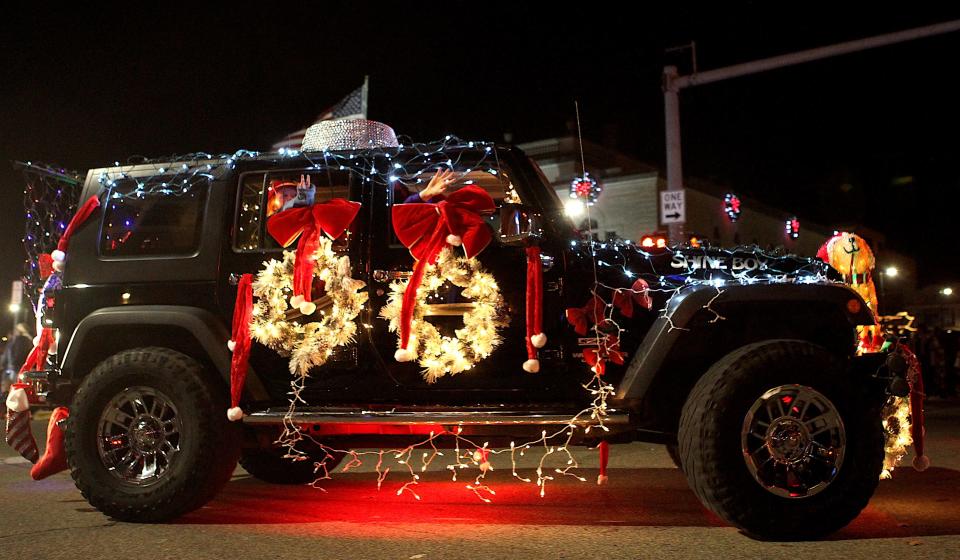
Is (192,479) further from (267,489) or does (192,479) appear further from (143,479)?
(267,489)

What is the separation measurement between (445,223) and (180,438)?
2102 mm

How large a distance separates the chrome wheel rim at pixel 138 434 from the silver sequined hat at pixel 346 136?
6.46 ft

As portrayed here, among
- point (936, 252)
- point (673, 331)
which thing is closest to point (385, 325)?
point (673, 331)

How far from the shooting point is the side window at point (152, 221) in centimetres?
563

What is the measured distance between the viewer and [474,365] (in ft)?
16.6

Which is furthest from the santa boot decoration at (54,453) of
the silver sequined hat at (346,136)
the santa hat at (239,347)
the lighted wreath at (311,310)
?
the silver sequined hat at (346,136)

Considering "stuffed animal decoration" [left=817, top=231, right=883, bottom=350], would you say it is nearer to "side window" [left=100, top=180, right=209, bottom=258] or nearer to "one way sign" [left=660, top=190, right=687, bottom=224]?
"side window" [left=100, top=180, right=209, bottom=258]

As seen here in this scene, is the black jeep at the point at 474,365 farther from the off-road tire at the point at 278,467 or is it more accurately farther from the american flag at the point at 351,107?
the american flag at the point at 351,107

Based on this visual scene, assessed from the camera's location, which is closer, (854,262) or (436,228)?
(436,228)

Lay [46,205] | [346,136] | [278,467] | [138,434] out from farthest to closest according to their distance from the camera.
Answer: [278,467], [46,205], [346,136], [138,434]

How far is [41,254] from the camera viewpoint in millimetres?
6352

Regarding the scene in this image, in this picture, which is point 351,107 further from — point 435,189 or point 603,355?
point 603,355

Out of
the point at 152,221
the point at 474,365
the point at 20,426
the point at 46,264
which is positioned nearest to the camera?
the point at 474,365

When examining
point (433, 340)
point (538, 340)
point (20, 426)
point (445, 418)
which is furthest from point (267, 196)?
point (20, 426)
